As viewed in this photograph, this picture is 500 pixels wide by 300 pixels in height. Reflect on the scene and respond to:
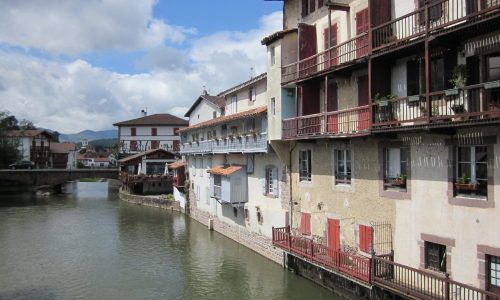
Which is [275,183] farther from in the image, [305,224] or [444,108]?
[444,108]

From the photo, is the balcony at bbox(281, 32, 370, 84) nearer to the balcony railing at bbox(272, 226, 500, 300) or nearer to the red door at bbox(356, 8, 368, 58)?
the red door at bbox(356, 8, 368, 58)

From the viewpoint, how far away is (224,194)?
32312 millimetres

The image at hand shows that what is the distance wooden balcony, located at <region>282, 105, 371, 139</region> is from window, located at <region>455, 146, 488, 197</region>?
3.85 metres

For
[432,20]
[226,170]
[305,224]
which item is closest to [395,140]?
[432,20]

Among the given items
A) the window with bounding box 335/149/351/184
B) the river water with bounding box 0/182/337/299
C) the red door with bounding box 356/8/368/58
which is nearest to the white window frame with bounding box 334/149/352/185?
the window with bounding box 335/149/351/184

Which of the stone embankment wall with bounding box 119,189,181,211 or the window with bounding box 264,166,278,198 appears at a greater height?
the window with bounding box 264,166,278,198

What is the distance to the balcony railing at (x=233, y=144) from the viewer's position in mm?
27391

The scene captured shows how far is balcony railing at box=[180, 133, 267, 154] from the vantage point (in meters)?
27.4

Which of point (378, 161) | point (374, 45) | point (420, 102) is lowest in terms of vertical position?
point (378, 161)

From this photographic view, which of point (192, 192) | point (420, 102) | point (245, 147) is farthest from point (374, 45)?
point (192, 192)

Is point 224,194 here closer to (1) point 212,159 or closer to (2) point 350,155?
(1) point 212,159

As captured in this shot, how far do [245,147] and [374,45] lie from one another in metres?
14.0

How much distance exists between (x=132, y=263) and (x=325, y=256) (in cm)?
1314

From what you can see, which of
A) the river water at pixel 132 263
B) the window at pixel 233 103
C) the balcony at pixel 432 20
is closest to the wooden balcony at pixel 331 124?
the balcony at pixel 432 20
